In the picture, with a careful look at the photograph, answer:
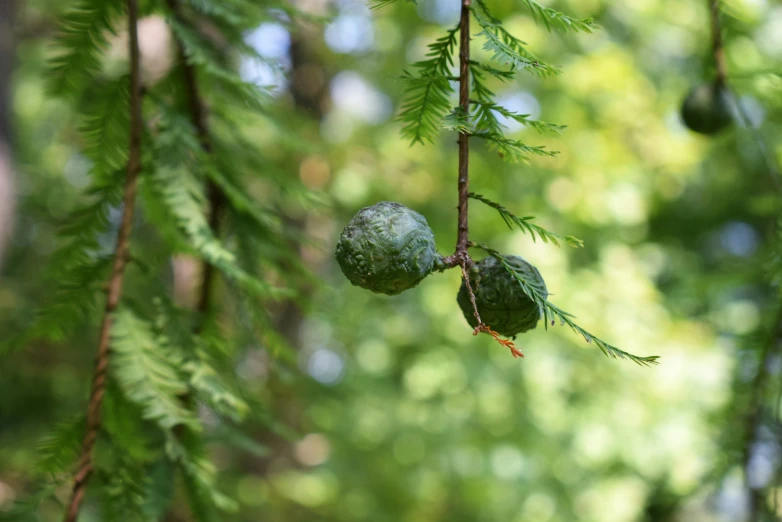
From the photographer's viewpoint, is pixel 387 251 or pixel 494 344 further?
pixel 494 344

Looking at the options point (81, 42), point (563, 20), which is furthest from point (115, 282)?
point (563, 20)

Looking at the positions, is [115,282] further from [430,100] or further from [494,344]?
[494,344]

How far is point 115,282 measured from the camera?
123 cm

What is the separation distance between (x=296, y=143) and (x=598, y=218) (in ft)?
7.74

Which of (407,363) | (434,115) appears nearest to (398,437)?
(407,363)

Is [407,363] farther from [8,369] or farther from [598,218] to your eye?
[8,369]

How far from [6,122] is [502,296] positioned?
4.28m

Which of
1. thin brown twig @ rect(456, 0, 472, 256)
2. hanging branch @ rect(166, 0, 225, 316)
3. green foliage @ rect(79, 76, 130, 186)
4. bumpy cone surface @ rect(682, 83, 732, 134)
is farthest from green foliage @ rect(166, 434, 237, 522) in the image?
bumpy cone surface @ rect(682, 83, 732, 134)

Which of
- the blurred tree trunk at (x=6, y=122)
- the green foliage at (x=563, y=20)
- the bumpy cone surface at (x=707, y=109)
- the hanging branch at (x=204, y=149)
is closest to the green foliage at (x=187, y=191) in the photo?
the hanging branch at (x=204, y=149)

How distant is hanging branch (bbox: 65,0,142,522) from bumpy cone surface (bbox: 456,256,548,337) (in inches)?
27.7

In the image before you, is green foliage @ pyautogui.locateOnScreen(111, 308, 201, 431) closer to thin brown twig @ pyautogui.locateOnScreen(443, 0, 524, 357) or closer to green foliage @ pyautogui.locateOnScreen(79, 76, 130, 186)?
green foliage @ pyautogui.locateOnScreen(79, 76, 130, 186)

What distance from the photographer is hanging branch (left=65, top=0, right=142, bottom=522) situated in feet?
3.64

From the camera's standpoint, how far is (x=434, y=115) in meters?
0.93

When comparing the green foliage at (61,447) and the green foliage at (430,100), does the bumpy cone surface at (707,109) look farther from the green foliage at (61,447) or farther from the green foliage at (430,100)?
the green foliage at (61,447)
